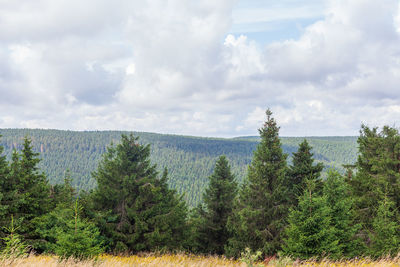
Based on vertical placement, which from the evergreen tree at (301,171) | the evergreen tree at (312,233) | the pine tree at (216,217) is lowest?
the pine tree at (216,217)

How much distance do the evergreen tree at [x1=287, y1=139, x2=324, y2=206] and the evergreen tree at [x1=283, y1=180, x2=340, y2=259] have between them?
471 cm

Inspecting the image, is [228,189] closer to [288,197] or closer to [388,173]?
[288,197]

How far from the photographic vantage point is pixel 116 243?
21.2 m

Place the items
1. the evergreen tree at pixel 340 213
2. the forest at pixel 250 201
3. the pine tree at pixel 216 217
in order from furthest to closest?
the pine tree at pixel 216 217, the forest at pixel 250 201, the evergreen tree at pixel 340 213

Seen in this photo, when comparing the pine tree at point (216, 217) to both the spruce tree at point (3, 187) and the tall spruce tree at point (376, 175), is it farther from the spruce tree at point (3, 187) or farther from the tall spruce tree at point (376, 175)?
the spruce tree at point (3, 187)

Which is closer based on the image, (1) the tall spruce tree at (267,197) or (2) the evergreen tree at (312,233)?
(2) the evergreen tree at (312,233)

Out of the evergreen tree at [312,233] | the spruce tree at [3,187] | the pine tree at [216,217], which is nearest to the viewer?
the evergreen tree at [312,233]

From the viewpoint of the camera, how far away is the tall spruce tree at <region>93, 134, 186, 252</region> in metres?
21.2

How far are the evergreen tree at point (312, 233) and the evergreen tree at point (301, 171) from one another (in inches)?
186

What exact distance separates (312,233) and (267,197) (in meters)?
5.19

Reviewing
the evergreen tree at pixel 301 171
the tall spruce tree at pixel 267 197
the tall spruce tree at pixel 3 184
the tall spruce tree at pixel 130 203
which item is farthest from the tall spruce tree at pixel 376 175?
the tall spruce tree at pixel 3 184

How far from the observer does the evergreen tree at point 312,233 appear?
42.4 ft

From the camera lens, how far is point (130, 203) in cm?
2194

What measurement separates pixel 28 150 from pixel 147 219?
9.85m
